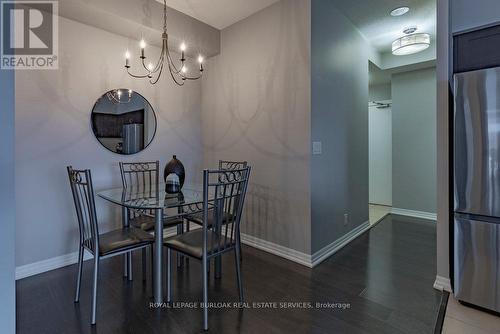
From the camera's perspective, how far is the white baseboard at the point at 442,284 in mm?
2189

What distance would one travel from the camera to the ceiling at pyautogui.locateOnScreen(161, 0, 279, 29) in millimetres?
2881

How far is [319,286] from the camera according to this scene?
7.43 ft

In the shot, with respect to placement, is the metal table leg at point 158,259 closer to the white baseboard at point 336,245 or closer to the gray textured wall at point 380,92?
the white baseboard at point 336,245

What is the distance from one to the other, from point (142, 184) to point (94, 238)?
1.35 meters

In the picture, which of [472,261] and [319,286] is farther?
[319,286]

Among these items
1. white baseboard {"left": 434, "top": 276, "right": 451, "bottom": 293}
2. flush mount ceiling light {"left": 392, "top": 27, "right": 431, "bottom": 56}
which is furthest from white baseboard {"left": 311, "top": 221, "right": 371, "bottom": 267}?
flush mount ceiling light {"left": 392, "top": 27, "right": 431, "bottom": 56}

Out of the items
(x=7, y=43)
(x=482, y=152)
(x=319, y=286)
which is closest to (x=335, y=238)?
(x=319, y=286)

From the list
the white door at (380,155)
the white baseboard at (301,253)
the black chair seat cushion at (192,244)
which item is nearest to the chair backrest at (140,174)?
the black chair seat cushion at (192,244)

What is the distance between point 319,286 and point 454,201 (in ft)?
4.10

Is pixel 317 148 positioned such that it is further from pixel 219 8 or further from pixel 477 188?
pixel 219 8

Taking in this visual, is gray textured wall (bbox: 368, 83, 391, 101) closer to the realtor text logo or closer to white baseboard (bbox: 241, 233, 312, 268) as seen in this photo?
white baseboard (bbox: 241, 233, 312, 268)

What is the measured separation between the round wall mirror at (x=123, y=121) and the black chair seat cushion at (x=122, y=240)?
1.22 m

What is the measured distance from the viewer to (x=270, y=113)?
298cm

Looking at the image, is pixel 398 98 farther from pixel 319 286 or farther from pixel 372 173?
pixel 319 286
